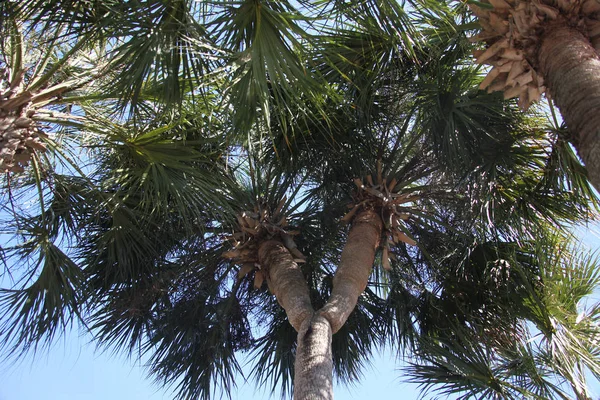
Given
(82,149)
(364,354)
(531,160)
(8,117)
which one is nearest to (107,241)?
(82,149)

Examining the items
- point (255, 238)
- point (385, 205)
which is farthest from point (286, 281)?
point (385, 205)

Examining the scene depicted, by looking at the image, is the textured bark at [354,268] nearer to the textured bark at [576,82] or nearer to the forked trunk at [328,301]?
the forked trunk at [328,301]

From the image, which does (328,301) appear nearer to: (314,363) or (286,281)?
(286,281)

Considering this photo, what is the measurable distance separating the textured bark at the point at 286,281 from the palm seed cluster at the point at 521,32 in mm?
2286

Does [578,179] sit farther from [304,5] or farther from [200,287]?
[200,287]

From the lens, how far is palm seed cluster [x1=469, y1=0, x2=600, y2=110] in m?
3.66

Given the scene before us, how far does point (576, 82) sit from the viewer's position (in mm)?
3350

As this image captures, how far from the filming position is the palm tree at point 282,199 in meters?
5.05

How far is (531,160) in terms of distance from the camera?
19.7ft

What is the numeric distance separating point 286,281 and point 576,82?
2954 millimetres

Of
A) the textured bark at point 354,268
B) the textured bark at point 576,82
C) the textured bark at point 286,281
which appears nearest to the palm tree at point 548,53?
the textured bark at point 576,82

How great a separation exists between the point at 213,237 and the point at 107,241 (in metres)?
1.04

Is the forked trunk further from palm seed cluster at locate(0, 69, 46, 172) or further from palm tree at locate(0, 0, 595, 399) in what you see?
palm seed cluster at locate(0, 69, 46, 172)

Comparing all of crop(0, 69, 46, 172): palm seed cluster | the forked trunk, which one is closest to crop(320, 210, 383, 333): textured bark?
the forked trunk
